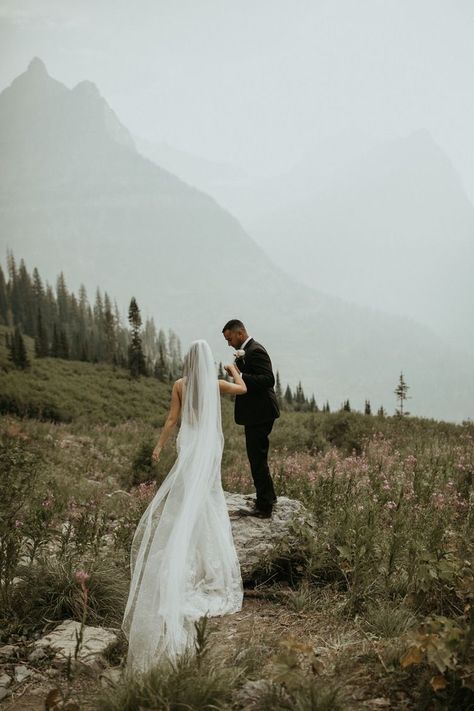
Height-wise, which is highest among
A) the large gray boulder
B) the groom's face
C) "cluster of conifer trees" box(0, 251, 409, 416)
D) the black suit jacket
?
"cluster of conifer trees" box(0, 251, 409, 416)

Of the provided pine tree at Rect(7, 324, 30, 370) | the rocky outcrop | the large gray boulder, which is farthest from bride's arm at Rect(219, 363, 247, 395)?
pine tree at Rect(7, 324, 30, 370)

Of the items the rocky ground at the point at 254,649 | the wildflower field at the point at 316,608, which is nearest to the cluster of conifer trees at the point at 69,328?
the wildflower field at the point at 316,608

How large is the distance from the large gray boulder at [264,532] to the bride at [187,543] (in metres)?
0.40

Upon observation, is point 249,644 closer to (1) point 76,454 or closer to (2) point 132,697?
(2) point 132,697

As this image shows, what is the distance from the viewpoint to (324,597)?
4.93 m

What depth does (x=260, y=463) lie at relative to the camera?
604 centimetres

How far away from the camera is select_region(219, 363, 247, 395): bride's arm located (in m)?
5.70

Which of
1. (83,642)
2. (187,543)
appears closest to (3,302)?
(187,543)

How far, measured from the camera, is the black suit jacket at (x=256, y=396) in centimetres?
604

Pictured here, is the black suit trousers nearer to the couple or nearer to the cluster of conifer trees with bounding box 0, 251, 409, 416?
the couple

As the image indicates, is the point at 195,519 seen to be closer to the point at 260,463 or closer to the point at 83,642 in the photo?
the point at 260,463

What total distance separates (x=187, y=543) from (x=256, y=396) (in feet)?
6.48

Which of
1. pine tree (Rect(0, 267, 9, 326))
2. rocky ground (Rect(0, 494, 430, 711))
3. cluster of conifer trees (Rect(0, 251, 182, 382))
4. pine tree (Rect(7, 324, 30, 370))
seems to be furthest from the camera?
pine tree (Rect(0, 267, 9, 326))

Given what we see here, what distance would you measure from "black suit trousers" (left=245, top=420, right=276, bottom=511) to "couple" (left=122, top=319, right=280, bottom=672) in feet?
0.04
